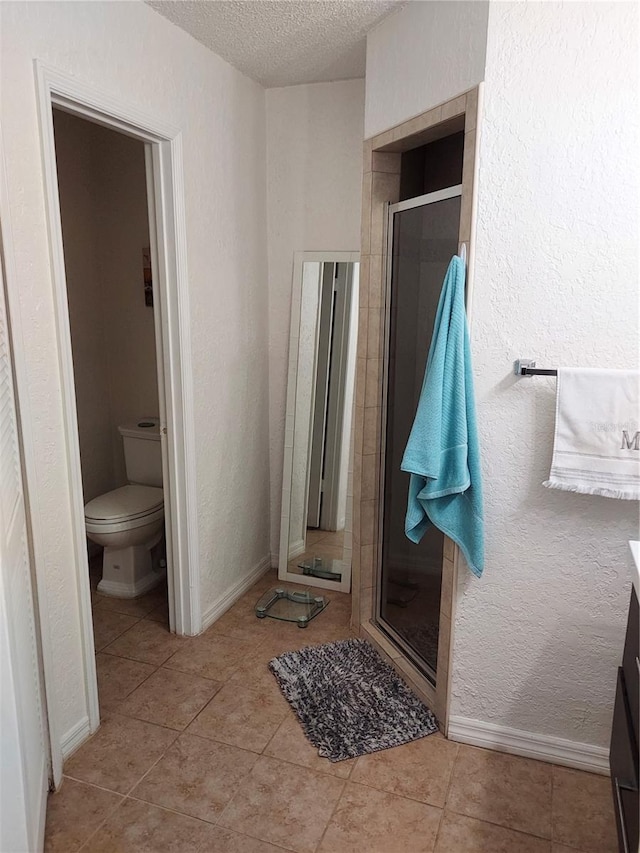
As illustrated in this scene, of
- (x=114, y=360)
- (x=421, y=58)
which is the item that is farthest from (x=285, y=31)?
(x=114, y=360)

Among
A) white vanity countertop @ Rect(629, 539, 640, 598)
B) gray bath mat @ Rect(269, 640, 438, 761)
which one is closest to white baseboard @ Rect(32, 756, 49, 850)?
gray bath mat @ Rect(269, 640, 438, 761)

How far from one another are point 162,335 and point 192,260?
1.05 ft

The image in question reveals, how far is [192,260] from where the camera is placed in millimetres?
2475

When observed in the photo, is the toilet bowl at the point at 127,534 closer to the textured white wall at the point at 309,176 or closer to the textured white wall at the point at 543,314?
the textured white wall at the point at 309,176

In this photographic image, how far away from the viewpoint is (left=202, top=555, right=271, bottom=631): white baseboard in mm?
2814

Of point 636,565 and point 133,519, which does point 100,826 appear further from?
point 636,565

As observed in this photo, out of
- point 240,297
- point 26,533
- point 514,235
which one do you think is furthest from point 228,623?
point 514,235

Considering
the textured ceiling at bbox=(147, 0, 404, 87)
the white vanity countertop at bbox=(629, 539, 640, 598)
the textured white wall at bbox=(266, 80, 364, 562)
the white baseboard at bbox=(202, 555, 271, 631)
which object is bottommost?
the white baseboard at bbox=(202, 555, 271, 631)

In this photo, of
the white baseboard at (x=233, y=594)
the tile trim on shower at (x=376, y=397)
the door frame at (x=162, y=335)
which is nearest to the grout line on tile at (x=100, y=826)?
the door frame at (x=162, y=335)

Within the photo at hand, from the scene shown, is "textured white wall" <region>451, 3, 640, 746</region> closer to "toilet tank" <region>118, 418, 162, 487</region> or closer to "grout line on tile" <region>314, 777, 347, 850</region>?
"grout line on tile" <region>314, 777, 347, 850</region>

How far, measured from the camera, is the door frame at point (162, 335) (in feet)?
5.94

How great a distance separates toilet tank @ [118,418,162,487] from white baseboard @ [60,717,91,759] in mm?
1396

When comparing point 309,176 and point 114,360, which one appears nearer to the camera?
point 309,176

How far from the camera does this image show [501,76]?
1751mm
